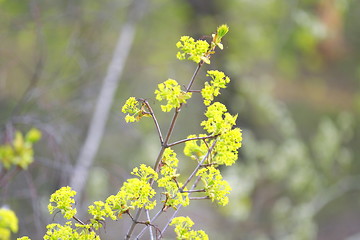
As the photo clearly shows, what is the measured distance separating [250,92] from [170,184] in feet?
22.3

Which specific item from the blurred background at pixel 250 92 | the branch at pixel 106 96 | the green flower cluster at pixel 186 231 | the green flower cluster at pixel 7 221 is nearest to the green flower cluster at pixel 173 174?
the green flower cluster at pixel 186 231

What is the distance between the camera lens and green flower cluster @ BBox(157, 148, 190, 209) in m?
1.78

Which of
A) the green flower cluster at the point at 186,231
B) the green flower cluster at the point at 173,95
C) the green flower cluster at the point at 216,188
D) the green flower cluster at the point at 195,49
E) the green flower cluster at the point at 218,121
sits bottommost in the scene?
the green flower cluster at the point at 186,231

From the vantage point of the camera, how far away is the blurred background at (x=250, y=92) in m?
6.99

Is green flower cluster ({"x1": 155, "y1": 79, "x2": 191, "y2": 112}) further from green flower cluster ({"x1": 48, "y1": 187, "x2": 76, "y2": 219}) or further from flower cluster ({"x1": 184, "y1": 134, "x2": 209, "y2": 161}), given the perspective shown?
green flower cluster ({"x1": 48, "y1": 187, "x2": 76, "y2": 219})

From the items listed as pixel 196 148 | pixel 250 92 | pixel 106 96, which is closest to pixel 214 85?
pixel 196 148

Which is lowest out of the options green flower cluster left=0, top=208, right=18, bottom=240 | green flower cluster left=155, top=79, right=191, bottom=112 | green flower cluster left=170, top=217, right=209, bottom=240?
green flower cluster left=0, top=208, right=18, bottom=240

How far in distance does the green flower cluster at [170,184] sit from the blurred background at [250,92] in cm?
430

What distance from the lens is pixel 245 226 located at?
8617 mm

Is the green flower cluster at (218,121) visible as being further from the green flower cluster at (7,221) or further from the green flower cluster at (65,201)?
the green flower cluster at (7,221)

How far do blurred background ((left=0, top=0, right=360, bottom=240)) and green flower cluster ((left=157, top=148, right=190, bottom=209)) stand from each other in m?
4.30

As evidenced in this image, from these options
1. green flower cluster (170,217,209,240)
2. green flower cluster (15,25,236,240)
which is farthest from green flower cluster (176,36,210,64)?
green flower cluster (170,217,209,240)

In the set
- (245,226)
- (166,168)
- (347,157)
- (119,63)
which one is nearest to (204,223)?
(245,226)

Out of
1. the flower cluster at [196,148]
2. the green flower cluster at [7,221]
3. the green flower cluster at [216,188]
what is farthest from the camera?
the flower cluster at [196,148]
